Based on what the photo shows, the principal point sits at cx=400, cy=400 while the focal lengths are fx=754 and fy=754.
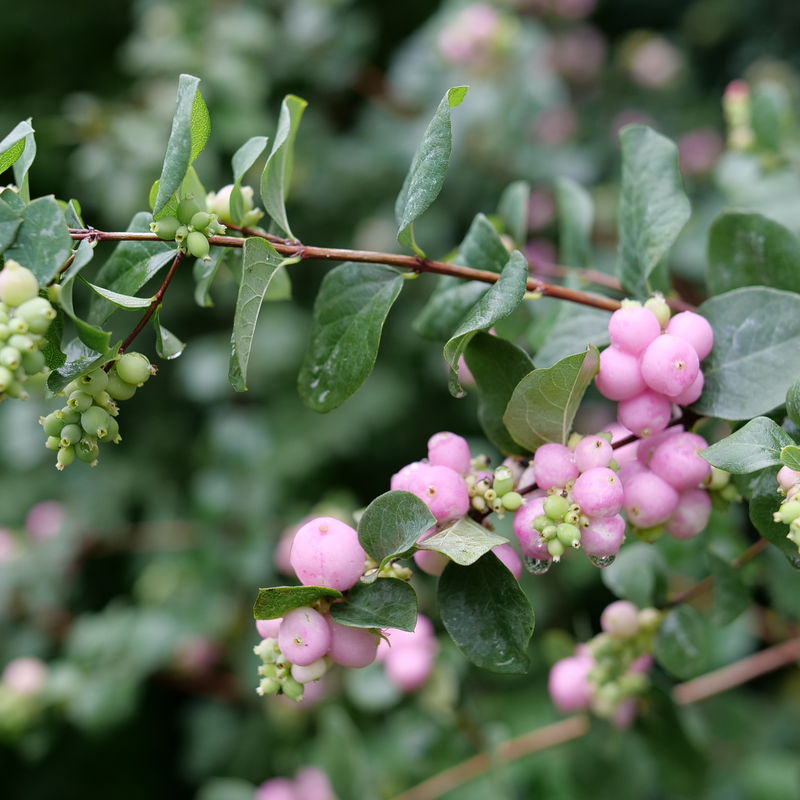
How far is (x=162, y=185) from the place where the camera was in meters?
0.57

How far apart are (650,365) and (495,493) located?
16cm

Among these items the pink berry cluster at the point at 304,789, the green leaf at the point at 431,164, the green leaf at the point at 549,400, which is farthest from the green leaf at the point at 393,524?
the pink berry cluster at the point at 304,789

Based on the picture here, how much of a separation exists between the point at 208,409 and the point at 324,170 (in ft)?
2.71

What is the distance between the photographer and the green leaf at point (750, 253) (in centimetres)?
73

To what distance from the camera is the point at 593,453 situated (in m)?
0.58

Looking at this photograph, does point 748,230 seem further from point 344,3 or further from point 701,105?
point 701,105

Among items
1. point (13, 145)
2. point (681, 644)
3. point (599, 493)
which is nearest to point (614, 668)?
point (681, 644)

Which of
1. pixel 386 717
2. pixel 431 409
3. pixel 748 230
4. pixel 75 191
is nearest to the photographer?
pixel 748 230

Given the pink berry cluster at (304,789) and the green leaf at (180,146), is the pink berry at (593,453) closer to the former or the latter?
the green leaf at (180,146)

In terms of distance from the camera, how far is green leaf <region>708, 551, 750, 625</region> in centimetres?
81

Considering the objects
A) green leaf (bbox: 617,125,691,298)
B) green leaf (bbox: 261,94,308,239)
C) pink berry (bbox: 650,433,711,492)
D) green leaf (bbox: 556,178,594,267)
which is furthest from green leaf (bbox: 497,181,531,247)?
pink berry (bbox: 650,433,711,492)

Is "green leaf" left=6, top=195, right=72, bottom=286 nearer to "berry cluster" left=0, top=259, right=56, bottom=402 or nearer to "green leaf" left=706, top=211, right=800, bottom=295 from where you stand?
"berry cluster" left=0, top=259, right=56, bottom=402

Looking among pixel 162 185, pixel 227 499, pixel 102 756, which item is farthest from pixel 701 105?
pixel 102 756

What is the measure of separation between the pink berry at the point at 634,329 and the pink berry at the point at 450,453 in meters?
0.15
